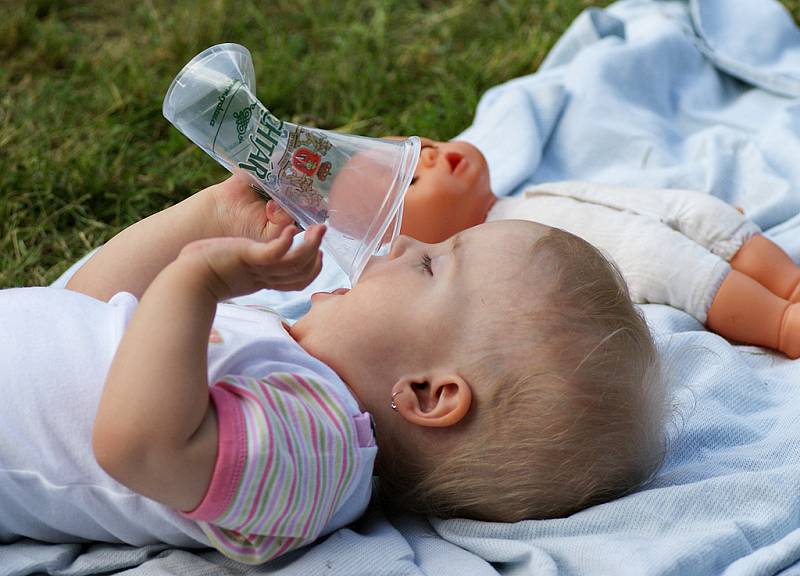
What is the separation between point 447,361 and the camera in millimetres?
1674

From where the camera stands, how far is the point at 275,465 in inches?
57.7

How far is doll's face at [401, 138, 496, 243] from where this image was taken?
8.25 ft

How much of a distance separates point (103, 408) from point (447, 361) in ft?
1.77

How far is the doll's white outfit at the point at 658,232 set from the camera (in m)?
2.32

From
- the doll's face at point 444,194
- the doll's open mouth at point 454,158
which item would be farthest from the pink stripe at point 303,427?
the doll's open mouth at point 454,158

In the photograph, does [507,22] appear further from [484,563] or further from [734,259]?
[484,563]

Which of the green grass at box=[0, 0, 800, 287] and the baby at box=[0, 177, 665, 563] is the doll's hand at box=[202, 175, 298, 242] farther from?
the green grass at box=[0, 0, 800, 287]

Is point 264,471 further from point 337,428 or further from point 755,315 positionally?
point 755,315

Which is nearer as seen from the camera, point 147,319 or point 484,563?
point 147,319

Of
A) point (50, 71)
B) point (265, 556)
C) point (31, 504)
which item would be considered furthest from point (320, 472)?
point (50, 71)

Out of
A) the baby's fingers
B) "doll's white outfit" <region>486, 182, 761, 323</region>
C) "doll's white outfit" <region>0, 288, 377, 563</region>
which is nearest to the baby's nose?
"doll's white outfit" <region>486, 182, 761, 323</region>

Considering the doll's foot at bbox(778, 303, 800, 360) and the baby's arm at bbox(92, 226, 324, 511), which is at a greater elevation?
Result: the baby's arm at bbox(92, 226, 324, 511)

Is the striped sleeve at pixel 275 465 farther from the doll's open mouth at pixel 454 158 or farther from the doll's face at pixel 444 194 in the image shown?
the doll's open mouth at pixel 454 158

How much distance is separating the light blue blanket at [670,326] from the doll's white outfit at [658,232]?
0.22 ft
